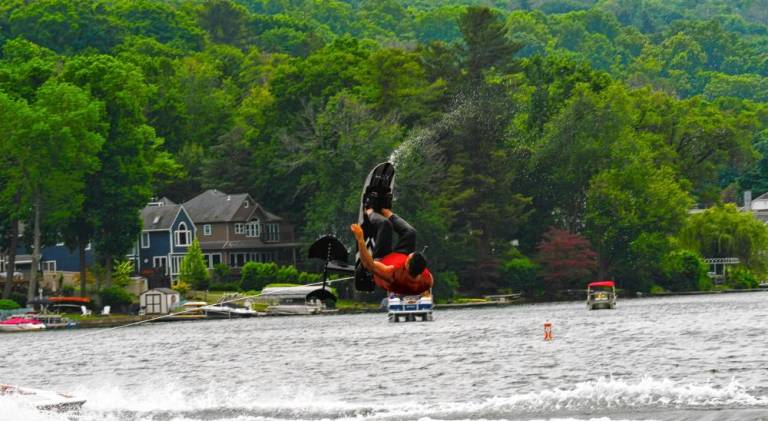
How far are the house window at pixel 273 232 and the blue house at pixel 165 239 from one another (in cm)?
728

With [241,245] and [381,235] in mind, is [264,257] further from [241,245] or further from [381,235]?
[381,235]

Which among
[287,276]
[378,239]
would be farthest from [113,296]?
[378,239]

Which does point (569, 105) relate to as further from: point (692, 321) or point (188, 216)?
point (692, 321)

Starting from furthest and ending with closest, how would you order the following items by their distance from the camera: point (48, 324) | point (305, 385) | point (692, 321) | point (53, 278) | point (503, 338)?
point (53, 278) → point (48, 324) → point (692, 321) → point (503, 338) → point (305, 385)

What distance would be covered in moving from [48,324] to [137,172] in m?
18.7

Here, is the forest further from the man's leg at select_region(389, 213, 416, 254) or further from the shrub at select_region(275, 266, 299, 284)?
the man's leg at select_region(389, 213, 416, 254)

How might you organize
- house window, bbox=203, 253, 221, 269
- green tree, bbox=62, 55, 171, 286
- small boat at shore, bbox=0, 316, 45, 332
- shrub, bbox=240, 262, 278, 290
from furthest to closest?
house window, bbox=203, 253, 221, 269
shrub, bbox=240, 262, 278, 290
green tree, bbox=62, 55, 171, 286
small boat at shore, bbox=0, 316, 45, 332

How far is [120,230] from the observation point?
13525 cm

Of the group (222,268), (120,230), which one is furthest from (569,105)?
(120,230)

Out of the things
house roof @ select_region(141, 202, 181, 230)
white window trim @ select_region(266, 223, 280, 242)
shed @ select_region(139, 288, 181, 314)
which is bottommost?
shed @ select_region(139, 288, 181, 314)

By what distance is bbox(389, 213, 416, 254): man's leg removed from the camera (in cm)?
2670

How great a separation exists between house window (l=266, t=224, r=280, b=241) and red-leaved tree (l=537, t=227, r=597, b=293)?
2575cm

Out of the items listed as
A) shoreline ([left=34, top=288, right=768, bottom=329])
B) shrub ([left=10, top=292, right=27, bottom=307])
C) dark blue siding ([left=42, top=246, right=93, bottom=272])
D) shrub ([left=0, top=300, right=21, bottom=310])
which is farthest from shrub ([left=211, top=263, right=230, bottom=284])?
shrub ([left=0, top=300, right=21, bottom=310])

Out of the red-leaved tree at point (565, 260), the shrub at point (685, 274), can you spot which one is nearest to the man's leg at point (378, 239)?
the red-leaved tree at point (565, 260)
